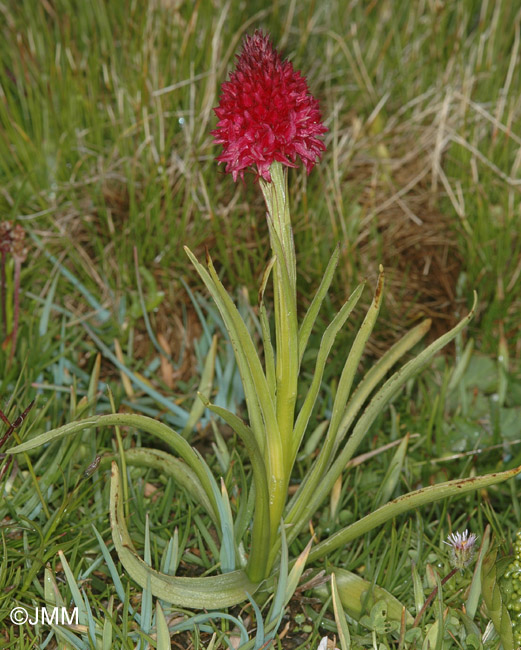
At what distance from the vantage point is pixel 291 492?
1974 mm

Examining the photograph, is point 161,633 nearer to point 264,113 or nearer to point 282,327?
point 282,327

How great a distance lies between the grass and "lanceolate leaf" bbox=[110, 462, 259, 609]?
0.06m

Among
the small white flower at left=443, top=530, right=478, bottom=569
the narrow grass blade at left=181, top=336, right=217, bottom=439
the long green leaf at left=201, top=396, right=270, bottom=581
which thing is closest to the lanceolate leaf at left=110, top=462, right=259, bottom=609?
the long green leaf at left=201, top=396, right=270, bottom=581

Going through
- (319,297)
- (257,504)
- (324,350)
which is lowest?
(257,504)

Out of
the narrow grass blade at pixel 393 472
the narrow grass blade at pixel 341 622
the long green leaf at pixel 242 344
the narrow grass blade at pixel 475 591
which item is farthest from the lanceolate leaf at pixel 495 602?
the long green leaf at pixel 242 344

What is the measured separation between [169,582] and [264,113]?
0.91 meters

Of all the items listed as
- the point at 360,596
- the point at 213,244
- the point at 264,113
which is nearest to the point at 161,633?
the point at 360,596

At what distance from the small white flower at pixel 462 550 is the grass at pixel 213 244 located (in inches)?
3.3

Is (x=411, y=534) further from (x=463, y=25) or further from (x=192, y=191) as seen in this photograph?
(x=463, y=25)

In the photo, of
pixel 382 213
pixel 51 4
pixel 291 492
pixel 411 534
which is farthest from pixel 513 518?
pixel 51 4

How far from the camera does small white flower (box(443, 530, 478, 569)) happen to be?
5.00 ft

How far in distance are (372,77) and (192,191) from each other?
1.07 metres

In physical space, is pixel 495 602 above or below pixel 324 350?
below

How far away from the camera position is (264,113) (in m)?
1.27
